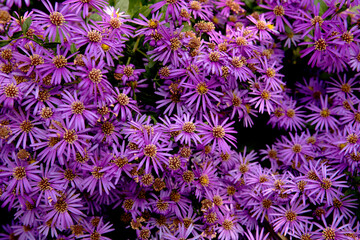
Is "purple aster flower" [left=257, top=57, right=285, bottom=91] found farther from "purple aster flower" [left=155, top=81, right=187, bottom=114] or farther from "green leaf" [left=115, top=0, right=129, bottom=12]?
"green leaf" [left=115, top=0, right=129, bottom=12]

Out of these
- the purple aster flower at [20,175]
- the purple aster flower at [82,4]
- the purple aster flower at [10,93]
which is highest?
the purple aster flower at [82,4]

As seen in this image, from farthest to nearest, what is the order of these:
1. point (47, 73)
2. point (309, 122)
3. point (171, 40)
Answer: point (309, 122), point (171, 40), point (47, 73)

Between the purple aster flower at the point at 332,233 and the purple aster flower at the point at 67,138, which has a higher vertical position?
the purple aster flower at the point at 332,233

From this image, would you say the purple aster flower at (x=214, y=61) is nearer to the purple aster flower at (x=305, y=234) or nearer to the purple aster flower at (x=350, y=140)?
the purple aster flower at (x=350, y=140)

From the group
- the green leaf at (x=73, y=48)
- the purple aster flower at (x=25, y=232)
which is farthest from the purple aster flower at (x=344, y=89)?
the purple aster flower at (x=25, y=232)

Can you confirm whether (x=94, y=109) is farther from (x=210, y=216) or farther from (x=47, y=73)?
(x=210, y=216)

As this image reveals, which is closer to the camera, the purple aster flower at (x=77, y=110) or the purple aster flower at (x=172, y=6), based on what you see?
the purple aster flower at (x=77, y=110)

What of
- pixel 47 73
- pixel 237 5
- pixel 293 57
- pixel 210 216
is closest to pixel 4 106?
pixel 47 73

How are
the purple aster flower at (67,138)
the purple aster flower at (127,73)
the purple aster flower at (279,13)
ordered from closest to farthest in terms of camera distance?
the purple aster flower at (67,138) < the purple aster flower at (127,73) < the purple aster flower at (279,13)
